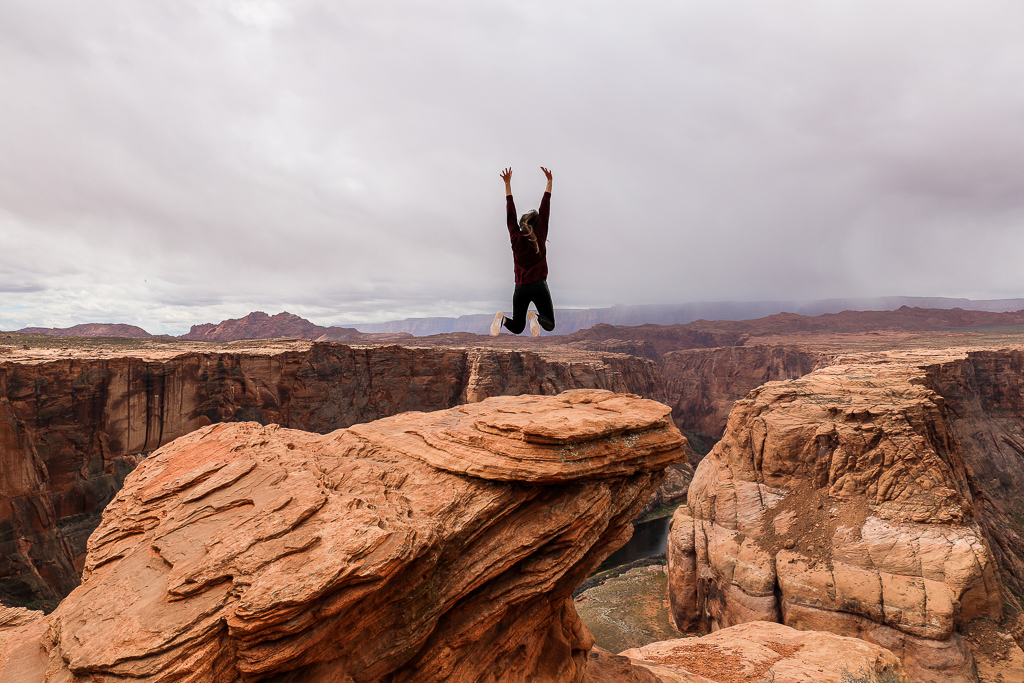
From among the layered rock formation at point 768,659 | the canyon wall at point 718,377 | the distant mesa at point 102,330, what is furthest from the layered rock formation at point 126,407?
the distant mesa at point 102,330

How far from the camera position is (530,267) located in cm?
935

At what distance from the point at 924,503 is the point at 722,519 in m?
10.0

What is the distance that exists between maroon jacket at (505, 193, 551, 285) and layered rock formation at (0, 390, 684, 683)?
340cm

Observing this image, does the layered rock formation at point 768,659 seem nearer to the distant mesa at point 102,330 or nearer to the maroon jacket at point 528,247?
the maroon jacket at point 528,247

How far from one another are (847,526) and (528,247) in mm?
25562

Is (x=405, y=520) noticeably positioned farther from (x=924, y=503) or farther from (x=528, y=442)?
(x=924, y=503)

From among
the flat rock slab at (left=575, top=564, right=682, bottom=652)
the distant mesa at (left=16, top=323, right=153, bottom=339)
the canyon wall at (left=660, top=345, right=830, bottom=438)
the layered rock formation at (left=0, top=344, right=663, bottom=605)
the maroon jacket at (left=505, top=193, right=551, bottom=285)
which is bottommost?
the flat rock slab at (left=575, top=564, right=682, bottom=652)

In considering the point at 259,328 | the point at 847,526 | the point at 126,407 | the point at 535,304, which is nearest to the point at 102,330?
the point at 259,328

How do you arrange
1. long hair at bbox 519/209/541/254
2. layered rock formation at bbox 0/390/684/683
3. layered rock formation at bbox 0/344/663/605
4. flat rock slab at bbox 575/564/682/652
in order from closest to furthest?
layered rock formation at bbox 0/390/684/683
long hair at bbox 519/209/541/254
layered rock formation at bbox 0/344/663/605
flat rock slab at bbox 575/564/682/652

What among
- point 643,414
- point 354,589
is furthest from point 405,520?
point 643,414

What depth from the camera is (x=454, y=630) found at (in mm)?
7637

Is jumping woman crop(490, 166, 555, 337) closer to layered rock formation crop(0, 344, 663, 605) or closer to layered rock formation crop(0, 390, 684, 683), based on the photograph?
layered rock formation crop(0, 390, 684, 683)

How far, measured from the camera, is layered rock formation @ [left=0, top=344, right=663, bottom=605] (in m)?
24.0

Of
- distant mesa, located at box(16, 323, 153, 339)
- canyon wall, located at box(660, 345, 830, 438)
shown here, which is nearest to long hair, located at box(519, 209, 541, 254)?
canyon wall, located at box(660, 345, 830, 438)
